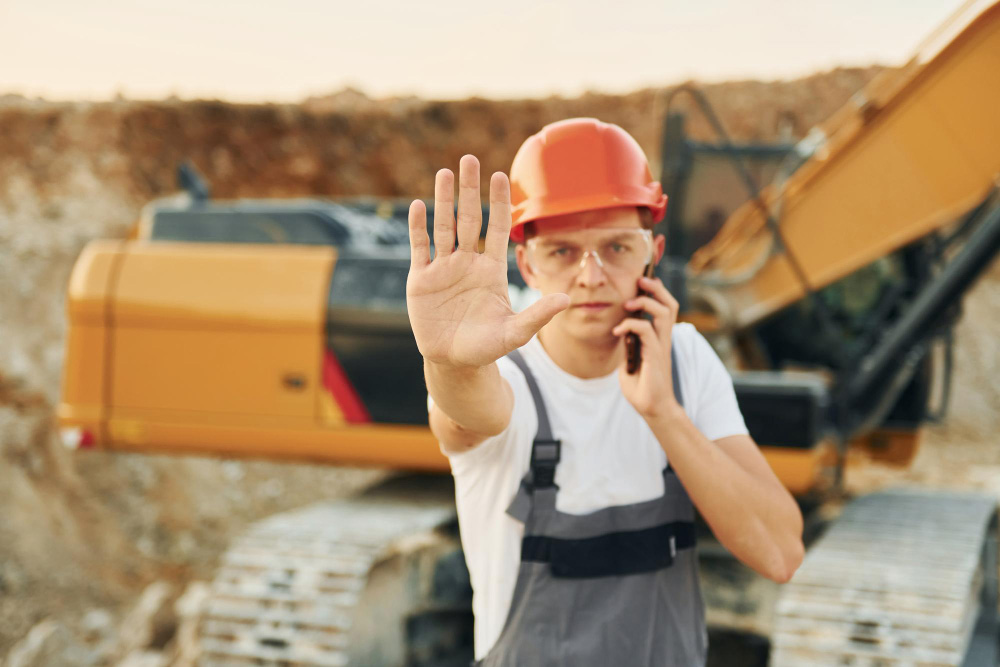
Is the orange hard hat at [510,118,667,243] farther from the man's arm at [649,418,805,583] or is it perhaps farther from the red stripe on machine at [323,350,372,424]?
the red stripe on machine at [323,350,372,424]

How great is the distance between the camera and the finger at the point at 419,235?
4.24 feet

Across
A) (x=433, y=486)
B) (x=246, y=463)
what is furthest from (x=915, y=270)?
(x=246, y=463)

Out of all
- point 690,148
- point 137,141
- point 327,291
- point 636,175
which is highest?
point 137,141

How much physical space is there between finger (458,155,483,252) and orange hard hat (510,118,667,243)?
0.31m

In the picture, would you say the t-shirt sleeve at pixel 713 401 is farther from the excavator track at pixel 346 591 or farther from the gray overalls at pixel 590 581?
the excavator track at pixel 346 591

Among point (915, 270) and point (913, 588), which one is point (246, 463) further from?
point (913, 588)

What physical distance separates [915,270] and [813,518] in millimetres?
1244

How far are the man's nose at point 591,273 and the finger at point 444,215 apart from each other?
0.97 ft

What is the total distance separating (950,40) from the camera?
3.07m

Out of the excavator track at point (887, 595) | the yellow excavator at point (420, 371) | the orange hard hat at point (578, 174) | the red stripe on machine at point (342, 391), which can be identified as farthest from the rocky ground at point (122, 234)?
the orange hard hat at point (578, 174)

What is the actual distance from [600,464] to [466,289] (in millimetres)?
446

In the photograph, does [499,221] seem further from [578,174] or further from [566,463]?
[566,463]

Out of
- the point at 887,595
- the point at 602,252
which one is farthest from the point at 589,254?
the point at 887,595

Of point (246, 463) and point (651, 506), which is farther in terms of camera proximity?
point (246, 463)
